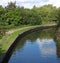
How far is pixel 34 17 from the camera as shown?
6662cm

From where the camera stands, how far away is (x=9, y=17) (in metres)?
60.2

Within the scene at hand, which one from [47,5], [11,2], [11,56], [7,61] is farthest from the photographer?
[47,5]

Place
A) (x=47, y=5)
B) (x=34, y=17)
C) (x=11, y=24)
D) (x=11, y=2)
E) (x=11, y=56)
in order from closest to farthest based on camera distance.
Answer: (x=11, y=56) → (x=11, y=24) → (x=34, y=17) → (x=11, y=2) → (x=47, y=5)

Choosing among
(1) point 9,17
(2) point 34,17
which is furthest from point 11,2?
(1) point 9,17

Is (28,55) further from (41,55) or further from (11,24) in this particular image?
(11,24)

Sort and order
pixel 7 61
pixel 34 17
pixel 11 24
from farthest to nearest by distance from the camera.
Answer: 1. pixel 34 17
2. pixel 11 24
3. pixel 7 61

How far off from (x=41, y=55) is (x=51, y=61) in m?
3.04

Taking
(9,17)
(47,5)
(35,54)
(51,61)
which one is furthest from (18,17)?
(47,5)

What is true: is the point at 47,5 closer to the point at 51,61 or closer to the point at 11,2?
the point at 11,2

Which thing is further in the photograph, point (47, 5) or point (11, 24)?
point (47, 5)

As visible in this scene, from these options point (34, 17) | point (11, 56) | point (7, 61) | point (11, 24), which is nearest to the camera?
point (7, 61)

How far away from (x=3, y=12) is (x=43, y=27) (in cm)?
905

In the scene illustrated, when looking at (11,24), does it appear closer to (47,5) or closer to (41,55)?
(41,55)

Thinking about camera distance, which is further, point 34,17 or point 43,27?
point 34,17
